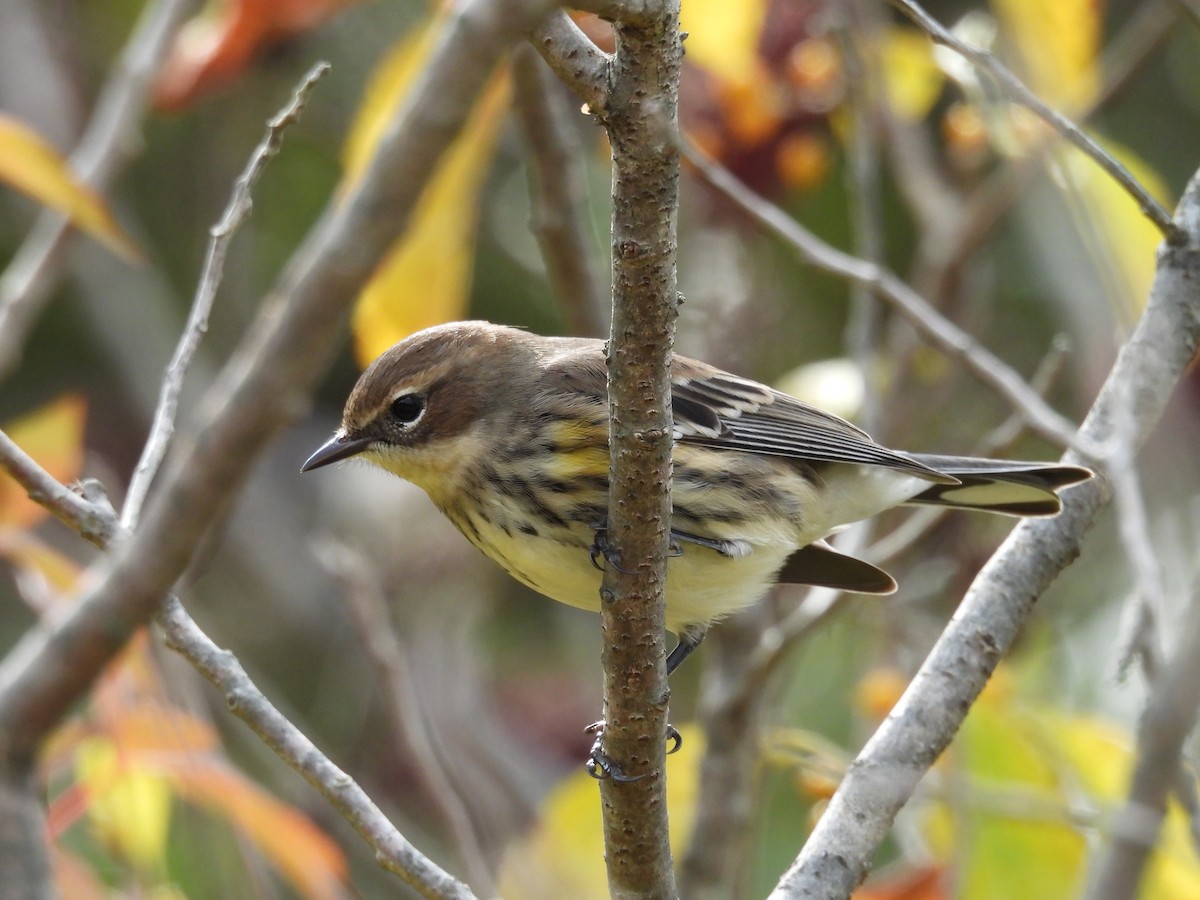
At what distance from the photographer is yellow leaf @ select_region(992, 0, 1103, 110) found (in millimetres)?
3617

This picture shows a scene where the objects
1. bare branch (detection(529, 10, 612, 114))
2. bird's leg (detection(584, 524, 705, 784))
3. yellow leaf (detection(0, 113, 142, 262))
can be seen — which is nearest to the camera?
bare branch (detection(529, 10, 612, 114))

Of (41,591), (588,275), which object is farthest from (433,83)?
(588,275)

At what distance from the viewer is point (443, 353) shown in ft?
12.4

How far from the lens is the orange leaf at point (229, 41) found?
4.30 m

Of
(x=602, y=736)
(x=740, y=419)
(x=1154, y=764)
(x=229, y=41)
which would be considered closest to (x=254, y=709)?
(x=602, y=736)

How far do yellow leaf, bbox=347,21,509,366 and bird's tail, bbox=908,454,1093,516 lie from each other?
1309 millimetres

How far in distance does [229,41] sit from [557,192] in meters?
1.06

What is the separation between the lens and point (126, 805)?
143 inches

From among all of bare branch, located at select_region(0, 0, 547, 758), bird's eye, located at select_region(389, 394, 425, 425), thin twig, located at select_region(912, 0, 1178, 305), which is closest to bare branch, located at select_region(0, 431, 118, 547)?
bare branch, located at select_region(0, 0, 547, 758)

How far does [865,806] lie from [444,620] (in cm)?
354

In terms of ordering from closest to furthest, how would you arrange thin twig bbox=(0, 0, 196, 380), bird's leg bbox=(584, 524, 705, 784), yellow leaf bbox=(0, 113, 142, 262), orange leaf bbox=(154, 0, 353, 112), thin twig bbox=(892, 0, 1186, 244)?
1. thin twig bbox=(892, 0, 1186, 244)
2. bird's leg bbox=(584, 524, 705, 784)
3. yellow leaf bbox=(0, 113, 142, 262)
4. thin twig bbox=(0, 0, 196, 380)
5. orange leaf bbox=(154, 0, 353, 112)

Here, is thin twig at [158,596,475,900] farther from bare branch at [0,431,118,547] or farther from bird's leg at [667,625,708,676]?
bird's leg at [667,625,708,676]

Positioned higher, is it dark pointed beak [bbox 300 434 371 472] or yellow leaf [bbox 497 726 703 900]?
dark pointed beak [bbox 300 434 371 472]

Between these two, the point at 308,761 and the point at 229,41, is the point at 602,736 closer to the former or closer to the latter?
the point at 308,761
